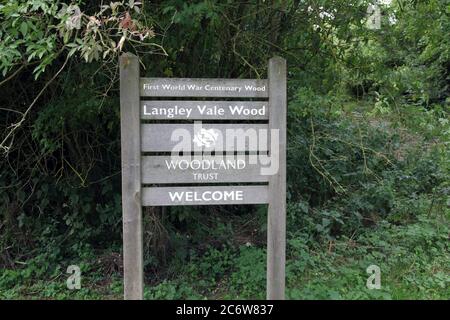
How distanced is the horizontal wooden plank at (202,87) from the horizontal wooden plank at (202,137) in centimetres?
23

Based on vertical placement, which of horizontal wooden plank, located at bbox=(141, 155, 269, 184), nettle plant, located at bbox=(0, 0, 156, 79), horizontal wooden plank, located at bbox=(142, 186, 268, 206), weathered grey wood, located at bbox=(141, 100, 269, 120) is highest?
nettle plant, located at bbox=(0, 0, 156, 79)

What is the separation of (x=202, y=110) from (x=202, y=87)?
0.17 m

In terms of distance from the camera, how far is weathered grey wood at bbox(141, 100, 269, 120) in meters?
3.36

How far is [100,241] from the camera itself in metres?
5.57

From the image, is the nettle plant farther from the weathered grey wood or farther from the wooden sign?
the weathered grey wood

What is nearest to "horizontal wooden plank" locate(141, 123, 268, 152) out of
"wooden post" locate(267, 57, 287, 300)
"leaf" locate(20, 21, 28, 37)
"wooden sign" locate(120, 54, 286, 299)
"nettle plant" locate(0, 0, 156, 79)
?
"wooden sign" locate(120, 54, 286, 299)

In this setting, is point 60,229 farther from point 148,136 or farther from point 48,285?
point 148,136

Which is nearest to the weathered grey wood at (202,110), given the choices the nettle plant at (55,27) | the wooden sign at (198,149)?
the wooden sign at (198,149)

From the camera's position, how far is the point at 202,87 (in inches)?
134

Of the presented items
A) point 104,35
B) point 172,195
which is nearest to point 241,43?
point 104,35

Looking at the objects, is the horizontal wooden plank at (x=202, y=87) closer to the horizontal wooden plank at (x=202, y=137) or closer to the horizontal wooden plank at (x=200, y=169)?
the horizontal wooden plank at (x=202, y=137)

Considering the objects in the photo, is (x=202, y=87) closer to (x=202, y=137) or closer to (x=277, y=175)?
(x=202, y=137)

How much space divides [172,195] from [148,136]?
1.54ft

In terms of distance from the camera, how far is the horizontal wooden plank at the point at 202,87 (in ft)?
11.0
